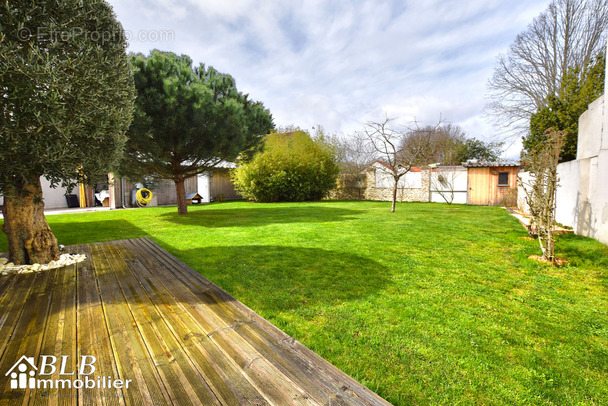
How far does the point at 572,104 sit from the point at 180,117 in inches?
486

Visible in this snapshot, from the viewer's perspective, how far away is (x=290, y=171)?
1486 cm

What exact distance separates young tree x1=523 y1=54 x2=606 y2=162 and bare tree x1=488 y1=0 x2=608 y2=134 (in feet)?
11.0

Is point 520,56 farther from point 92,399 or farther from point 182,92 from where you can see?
point 92,399

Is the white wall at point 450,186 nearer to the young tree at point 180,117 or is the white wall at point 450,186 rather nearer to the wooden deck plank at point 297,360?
the young tree at point 180,117

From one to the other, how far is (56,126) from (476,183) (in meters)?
15.8

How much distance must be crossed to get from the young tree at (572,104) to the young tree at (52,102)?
1036 centimetres

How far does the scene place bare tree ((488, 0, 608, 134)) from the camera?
1175cm

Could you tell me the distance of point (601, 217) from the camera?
154 inches

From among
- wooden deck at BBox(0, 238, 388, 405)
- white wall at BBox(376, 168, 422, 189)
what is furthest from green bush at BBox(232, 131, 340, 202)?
wooden deck at BBox(0, 238, 388, 405)

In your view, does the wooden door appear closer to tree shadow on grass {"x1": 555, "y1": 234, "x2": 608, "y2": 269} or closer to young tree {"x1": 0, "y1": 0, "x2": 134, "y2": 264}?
tree shadow on grass {"x1": 555, "y1": 234, "x2": 608, "y2": 269}

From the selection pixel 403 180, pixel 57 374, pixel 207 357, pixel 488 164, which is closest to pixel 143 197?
pixel 57 374

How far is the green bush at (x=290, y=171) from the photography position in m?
14.2

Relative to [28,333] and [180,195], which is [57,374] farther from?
[180,195]

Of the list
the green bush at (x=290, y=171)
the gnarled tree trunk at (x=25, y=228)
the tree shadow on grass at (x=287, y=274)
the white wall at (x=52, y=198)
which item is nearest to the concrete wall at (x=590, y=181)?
the tree shadow on grass at (x=287, y=274)
